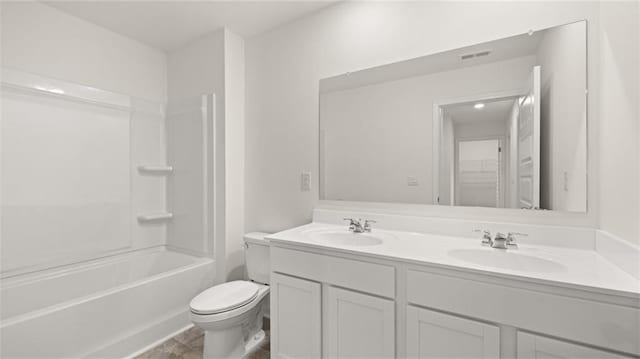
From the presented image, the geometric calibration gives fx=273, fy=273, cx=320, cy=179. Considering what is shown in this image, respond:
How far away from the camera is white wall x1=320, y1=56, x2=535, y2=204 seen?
1.51m

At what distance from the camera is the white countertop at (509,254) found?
90 centimetres

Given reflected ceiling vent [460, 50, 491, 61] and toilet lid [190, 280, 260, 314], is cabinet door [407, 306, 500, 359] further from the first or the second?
reflected ceiling vent [460, 50, 491, 61]

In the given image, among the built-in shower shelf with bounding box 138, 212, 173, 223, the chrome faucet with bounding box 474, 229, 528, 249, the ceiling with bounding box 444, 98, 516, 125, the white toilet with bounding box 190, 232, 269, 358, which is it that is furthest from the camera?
the built-in shower shelf with bounding box 138, 212, 173, 223

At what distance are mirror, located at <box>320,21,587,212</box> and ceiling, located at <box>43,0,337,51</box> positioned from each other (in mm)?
641

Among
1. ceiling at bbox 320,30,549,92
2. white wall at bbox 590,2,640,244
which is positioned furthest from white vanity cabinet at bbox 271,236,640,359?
ceiling at bbox 320,30,549,92

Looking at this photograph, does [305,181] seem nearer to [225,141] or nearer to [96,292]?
[225,141]

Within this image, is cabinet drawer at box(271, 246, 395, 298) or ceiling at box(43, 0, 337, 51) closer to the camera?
cabinet drawer at box(271, 246, 395, 298)

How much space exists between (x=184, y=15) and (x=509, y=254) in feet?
8.65

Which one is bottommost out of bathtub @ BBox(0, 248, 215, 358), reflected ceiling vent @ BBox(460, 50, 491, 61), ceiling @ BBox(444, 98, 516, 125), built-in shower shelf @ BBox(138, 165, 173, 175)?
bathtub @ BBox(0, 248, 215, 358)

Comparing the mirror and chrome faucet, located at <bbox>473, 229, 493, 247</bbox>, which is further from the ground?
the mirror

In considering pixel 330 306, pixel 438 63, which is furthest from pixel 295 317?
pixel 438 63

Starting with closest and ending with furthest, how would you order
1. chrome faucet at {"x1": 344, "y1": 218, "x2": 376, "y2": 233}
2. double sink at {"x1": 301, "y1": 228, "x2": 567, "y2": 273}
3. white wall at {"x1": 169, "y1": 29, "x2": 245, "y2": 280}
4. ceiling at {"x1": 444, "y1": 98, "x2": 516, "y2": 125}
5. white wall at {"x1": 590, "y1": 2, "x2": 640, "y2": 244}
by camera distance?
white wall at {"x1": 590, "y1": 2, "x2": 640, "y2": 244}
double sink at {"x1": 301, "y1": 228, "x2": 567, "y2": 273}
ceiling at {"x1": 444, "y1": 98, "x2": 516, "y2": 125}
chrome faucet at {"x1": 344, "y1": 218, "x2": 376, "y2": 233}
white wall at {"x1": 169, "y1": 29, "x2": 245, "y2": 280}

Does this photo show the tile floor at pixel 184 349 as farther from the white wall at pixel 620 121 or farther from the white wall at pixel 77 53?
the white wall at pixel 77 53

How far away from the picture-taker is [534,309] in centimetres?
94
